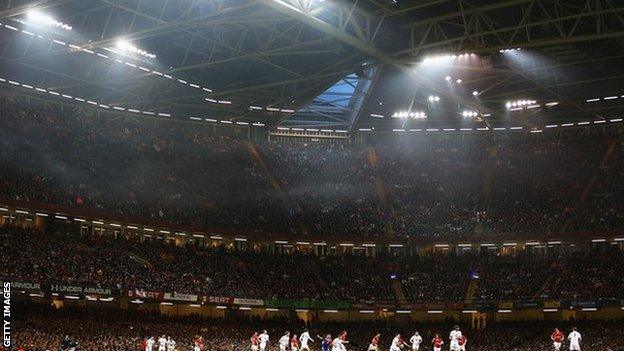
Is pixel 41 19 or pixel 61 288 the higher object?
pixel 41 19

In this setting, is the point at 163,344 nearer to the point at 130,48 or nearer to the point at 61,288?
the point at 61,288

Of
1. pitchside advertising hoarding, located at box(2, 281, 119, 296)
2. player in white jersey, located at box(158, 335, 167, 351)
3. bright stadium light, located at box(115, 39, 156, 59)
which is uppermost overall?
bright stadium light, located at box(115, 39, 156, 59)

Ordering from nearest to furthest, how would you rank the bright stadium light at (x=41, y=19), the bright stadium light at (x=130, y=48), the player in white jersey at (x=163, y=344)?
the player in white jersey at (x=163, y=344)
the bright stadium light at (x=41, y=19)
the bright stadium light at (x=130, y=48)

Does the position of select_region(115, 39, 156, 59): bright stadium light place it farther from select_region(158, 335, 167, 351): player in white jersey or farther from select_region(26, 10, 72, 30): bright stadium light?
select_region(158, 335, 167, 351): player in white jersey

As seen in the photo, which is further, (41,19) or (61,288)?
(61,288)

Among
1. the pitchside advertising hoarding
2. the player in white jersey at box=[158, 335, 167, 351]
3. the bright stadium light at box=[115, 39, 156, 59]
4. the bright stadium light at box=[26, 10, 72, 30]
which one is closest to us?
the player in white jersey at box=[158, 335, 167, 351]

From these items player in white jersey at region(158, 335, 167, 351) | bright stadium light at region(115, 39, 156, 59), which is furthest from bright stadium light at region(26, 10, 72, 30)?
player in white jersey at region(158, 335, 167, 351)

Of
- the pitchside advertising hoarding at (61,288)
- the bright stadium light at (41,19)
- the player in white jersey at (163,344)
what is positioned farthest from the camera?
the pitchside advertising hoarding at (61,288)

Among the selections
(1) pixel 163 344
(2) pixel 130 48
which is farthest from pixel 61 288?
(2) pixel 130 48

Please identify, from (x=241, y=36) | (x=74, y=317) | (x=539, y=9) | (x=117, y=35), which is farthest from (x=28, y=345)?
(x=539, y=9)

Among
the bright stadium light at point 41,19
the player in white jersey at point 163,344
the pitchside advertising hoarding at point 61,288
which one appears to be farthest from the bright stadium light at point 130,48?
the player in white jersey at point 163,344

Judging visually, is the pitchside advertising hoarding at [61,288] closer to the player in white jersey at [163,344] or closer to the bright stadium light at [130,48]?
the player in white jersey at [163,344]

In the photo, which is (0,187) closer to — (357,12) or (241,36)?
(241,36)

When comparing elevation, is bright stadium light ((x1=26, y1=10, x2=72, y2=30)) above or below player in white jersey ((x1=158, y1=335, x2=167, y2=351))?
above
